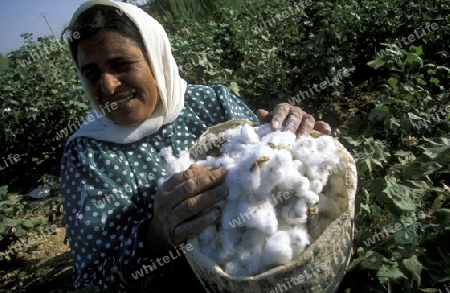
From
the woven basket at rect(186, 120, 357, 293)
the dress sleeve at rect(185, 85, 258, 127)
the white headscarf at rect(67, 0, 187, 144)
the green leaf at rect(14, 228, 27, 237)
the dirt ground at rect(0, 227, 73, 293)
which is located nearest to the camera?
the woven basket at rect(186, 120, 357, 293)

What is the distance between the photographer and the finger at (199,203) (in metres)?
1.25

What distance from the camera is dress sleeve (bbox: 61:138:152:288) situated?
1572mm

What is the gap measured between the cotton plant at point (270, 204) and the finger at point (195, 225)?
37 millimetres

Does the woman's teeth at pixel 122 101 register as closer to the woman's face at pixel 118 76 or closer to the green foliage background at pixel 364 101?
the woman's face at pixel 118 76

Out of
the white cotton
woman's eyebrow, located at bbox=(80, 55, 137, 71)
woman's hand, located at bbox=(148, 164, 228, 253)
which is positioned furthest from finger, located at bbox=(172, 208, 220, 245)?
woman's eyebrow, located at bbox=(80, 55, 137, 71)

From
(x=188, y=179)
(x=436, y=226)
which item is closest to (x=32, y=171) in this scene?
(x=188, y=179)

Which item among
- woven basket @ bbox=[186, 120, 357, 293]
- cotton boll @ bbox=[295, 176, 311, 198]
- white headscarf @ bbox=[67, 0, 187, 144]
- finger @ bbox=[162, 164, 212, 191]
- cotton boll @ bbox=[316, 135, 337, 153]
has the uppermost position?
white headscarf @ bbox=[67, 0, 187, 144]

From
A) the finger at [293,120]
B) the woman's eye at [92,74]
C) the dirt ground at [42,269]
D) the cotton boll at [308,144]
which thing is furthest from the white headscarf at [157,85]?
the dirt ground at [42,269]

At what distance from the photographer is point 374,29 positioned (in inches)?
179

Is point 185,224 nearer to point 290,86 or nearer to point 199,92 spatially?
point 199,92

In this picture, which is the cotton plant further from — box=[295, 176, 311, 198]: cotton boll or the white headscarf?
the white headscarf

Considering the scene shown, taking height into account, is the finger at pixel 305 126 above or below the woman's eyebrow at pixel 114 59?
below

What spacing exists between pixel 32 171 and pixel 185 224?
4.87 meters

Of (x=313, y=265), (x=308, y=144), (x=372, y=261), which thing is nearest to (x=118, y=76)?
(x=308, y=144)
